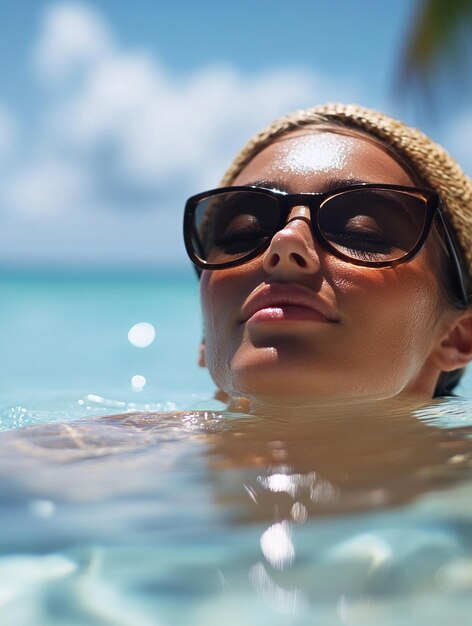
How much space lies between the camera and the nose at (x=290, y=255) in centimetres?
226

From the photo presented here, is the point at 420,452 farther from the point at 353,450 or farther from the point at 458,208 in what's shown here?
the point at 458,208

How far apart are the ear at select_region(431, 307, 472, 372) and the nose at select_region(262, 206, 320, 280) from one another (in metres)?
0.75

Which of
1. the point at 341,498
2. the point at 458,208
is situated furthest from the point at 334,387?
the point at 458,208

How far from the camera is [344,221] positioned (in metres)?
2.39

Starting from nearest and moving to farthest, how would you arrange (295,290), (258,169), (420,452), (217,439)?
(420,452) < (217,439) < (295,290) < (258,169)

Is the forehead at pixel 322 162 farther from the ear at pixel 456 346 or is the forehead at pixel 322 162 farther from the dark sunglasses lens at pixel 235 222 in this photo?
the ear at pixel 456 346

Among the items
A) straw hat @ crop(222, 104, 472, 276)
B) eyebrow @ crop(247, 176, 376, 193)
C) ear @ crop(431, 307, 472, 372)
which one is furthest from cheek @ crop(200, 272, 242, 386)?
ear @ crop(431, 307, 472, 372)

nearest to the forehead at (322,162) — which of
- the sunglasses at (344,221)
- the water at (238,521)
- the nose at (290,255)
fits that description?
the sunglasses at (344,221)

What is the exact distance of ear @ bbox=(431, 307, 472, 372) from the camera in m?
2.81

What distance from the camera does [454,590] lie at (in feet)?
3.70

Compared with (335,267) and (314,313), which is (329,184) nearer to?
(335,267)

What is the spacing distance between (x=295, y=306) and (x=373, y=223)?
0.40 metres

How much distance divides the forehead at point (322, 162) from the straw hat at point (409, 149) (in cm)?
7

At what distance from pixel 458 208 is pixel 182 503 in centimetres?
178
